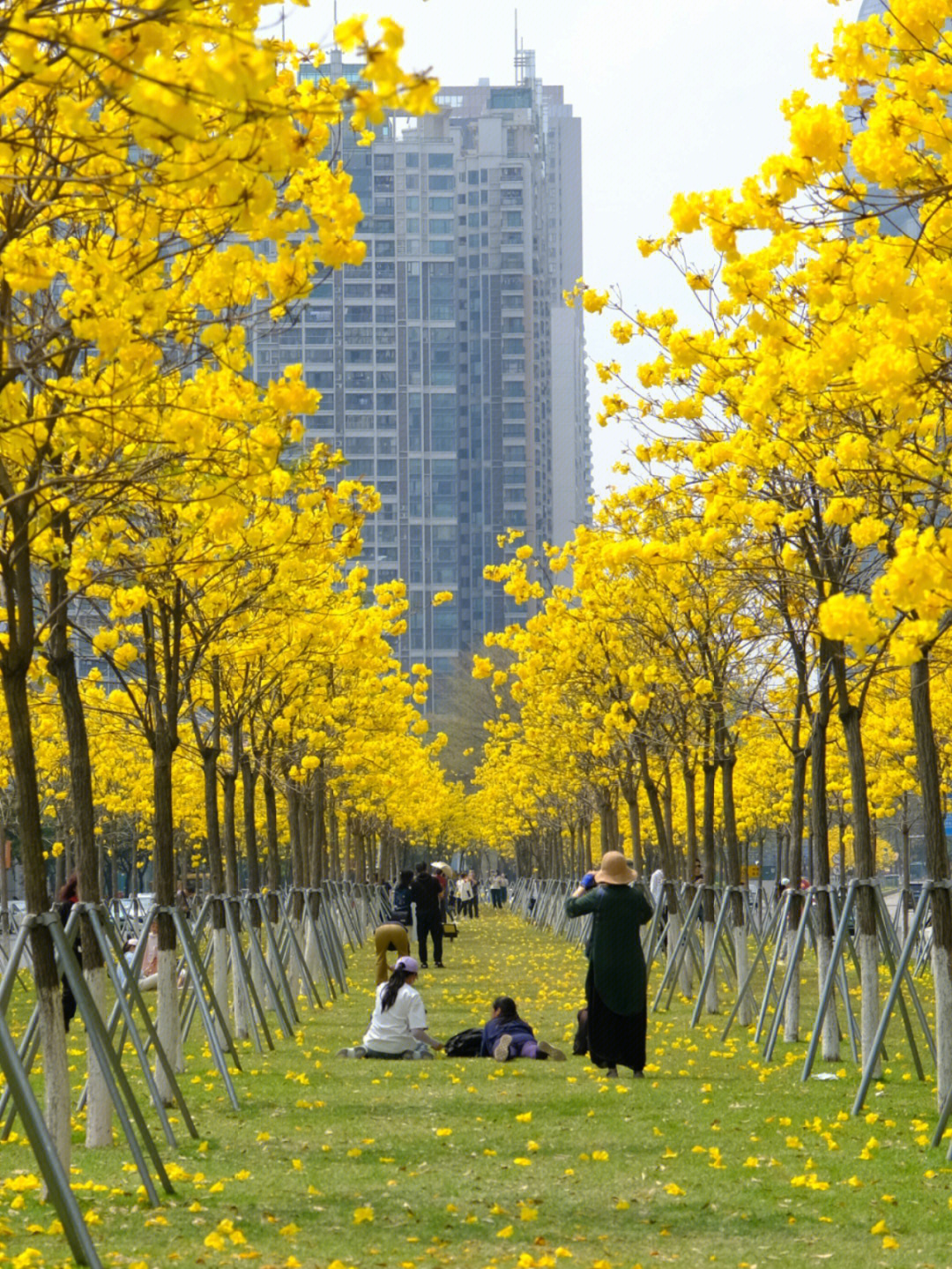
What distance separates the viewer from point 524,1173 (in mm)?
8336

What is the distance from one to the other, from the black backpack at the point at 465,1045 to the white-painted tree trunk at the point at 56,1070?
22.4 ft

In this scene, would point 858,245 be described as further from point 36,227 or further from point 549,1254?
point 549,1254

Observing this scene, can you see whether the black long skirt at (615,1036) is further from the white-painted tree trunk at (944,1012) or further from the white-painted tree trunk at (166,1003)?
the white-painted tree trunk at (944,1012)

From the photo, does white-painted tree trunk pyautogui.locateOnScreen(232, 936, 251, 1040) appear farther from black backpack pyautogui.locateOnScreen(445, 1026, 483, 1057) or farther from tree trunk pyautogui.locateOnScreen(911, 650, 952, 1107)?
tree trunk pyautogui.locateOnScreen(911, 650, 952, 1107)

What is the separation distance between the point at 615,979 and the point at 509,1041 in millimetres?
1544

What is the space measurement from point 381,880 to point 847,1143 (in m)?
38.9

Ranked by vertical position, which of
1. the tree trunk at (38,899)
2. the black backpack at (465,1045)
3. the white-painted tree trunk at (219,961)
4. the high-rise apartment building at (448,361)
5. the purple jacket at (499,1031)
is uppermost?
the high-rise apartment building at (448,361)

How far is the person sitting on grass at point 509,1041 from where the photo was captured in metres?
13.4

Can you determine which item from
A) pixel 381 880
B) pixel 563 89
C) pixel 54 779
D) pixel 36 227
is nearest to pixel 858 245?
pixel 36 227

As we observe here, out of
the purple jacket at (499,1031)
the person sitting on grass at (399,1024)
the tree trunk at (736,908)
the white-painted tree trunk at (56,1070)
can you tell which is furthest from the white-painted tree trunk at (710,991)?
the white-painted tree trunk at (56,1070)

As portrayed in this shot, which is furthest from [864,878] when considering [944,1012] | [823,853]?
[944,1012]

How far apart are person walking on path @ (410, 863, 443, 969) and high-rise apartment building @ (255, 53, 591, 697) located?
3869 inches

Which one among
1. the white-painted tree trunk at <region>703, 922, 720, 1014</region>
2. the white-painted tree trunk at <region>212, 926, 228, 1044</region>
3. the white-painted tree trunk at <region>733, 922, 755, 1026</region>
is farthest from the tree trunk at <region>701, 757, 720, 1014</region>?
the white-painted tree trunk at <region>212, 926, 228, 1044</region>

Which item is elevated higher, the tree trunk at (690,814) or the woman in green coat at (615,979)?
the tree trunk at (690,814)
